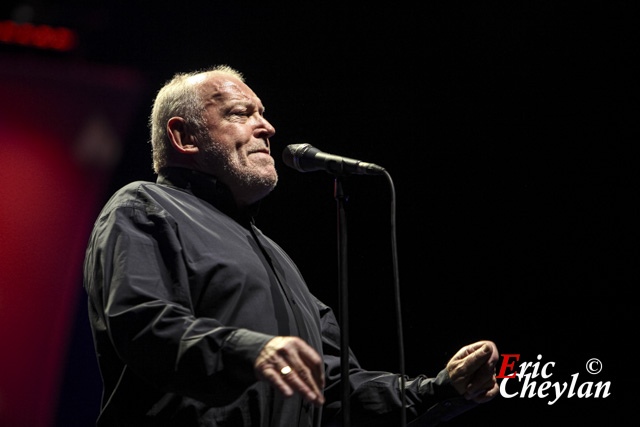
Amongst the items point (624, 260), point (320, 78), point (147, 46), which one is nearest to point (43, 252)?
point (147, 46)

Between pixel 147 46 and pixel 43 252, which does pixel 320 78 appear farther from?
pixel 43 252

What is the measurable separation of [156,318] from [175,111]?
1103 mm

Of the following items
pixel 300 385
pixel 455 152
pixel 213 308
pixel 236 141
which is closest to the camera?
pixel 300 385

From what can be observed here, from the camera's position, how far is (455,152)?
3.79 metres

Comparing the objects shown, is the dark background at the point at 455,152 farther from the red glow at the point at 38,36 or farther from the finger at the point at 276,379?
the finger at the point at 276,379

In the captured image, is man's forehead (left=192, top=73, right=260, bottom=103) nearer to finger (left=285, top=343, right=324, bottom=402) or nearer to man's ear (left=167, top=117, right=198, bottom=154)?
man's ear (left=167, top=117, right=198, bottom=154)

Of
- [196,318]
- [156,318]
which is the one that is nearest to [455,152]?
[196,318]

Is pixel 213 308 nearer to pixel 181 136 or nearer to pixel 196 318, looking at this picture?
pixel 196 318

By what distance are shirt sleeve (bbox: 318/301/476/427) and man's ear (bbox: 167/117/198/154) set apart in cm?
88

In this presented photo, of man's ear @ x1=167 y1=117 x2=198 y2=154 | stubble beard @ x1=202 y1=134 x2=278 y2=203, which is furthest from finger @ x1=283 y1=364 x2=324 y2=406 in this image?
man's ear @ x1=167 y1=117 x2=198 y2=154

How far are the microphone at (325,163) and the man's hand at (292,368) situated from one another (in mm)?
638

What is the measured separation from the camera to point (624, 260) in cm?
352

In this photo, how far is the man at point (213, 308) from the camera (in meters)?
1.31

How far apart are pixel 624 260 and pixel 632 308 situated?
27 centimetres
